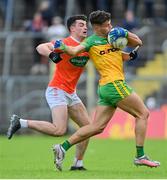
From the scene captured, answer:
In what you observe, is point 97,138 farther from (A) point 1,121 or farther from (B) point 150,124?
(A) point 1,121

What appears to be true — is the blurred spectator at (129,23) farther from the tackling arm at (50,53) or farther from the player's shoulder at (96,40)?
the player's shoulder at (96,40)

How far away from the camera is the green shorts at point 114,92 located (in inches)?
583

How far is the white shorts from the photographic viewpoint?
610 inches

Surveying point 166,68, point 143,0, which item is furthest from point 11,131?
point 143,0

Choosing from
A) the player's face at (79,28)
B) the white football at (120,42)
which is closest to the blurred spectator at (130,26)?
the player's face at (79,28)

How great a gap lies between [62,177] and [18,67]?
16756 mm

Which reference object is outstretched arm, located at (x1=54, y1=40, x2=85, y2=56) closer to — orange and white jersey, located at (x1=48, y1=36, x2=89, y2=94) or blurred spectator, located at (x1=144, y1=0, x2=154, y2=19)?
orange and white jersey, located at (x1=48, y1=36, x2=89, y2=94)

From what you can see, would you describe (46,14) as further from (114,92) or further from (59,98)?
(114,92)

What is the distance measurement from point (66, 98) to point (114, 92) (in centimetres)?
112

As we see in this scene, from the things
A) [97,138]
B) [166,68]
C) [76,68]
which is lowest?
[97,138]

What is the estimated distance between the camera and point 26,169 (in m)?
15.6

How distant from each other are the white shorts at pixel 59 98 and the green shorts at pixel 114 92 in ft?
2.84

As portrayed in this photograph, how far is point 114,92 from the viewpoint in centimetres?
1480

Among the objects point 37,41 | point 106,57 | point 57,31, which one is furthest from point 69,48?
point 37,41
